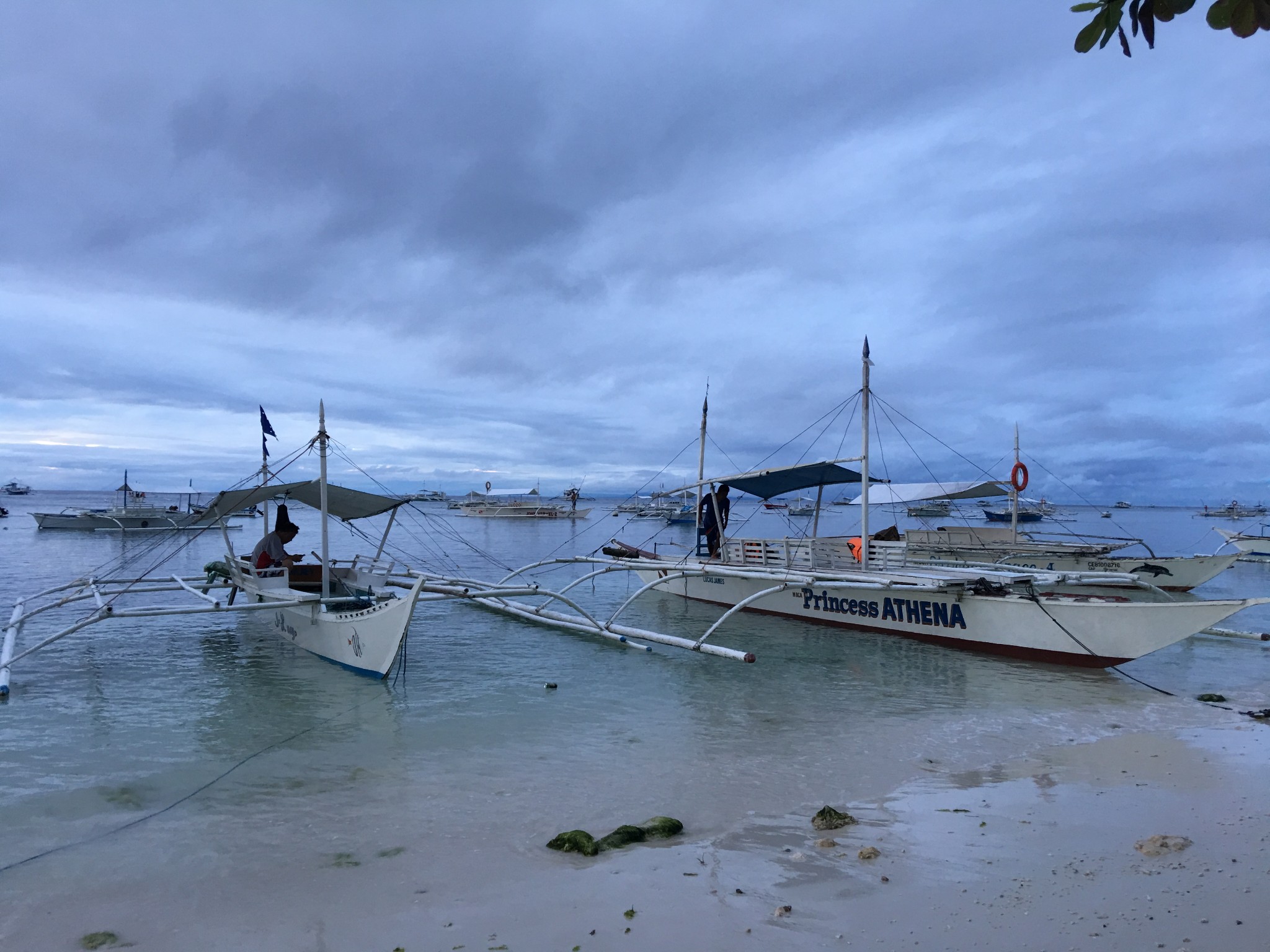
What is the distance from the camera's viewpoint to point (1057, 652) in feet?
38.2

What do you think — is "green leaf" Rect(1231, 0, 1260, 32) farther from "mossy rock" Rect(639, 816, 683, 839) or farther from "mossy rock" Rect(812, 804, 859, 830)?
"mossy rock" Rect(639, 816, 683, 839)

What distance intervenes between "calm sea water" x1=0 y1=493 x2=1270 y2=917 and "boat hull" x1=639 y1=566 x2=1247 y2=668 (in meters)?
0.35

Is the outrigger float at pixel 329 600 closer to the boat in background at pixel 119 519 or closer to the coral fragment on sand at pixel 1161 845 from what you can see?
the coral fragment on sand at pixel 1161 845

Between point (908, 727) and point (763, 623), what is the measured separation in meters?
7.51

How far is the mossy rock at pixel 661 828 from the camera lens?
18.7 feet

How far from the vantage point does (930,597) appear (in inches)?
513

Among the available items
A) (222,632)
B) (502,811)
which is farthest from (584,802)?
(222,632)

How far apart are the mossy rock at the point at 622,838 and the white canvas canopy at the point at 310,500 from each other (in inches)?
337

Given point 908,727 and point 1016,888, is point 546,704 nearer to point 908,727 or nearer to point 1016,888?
point 908,727

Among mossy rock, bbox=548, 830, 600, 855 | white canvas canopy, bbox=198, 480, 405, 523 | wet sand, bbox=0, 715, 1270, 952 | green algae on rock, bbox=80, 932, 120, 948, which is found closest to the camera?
wet sand, bbox=0, 715, 1270, 952

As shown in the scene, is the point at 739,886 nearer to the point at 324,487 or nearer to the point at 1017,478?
the point at 324,487

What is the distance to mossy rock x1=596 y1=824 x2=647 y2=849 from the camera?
18.1 feet

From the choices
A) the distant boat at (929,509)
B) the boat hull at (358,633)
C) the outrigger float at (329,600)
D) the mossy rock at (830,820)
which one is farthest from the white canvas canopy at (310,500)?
the distant boat at (929,509)

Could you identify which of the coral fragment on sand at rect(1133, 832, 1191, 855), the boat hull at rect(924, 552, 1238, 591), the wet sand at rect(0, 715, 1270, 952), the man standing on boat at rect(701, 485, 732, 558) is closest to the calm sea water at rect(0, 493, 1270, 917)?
the wet sand at rect(0, 715, 1270, 952)
